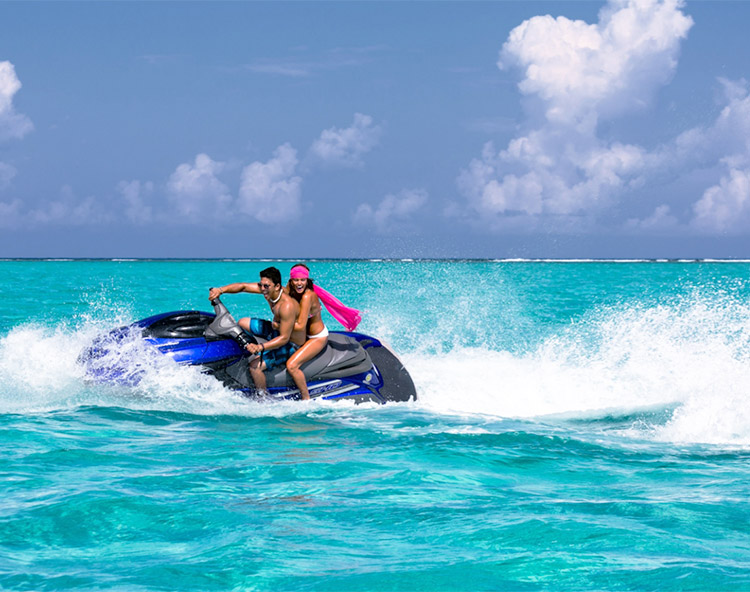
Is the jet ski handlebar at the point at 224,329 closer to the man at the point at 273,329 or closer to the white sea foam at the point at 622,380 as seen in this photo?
the man at the point at 273,329

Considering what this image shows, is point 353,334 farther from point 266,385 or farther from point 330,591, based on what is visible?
point 330,591

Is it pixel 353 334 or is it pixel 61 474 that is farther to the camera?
pixel 353 334

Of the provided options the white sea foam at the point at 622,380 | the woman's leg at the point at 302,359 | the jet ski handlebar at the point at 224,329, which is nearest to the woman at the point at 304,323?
the woman's leg at the point at 302,359

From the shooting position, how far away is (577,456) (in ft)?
23.5

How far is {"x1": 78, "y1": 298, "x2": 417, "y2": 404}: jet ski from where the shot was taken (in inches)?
348

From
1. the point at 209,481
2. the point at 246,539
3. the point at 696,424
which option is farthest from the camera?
the point at 696,424

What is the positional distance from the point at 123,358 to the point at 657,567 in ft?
19.4

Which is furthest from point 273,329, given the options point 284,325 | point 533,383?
point 533,383

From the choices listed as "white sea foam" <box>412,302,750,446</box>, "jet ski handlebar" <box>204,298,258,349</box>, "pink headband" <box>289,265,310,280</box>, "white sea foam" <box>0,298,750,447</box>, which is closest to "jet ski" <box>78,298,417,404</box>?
"jet ski handlebar" <box>204,298,258,349</box>

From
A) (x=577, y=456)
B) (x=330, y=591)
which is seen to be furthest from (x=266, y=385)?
(x=330, y=591)

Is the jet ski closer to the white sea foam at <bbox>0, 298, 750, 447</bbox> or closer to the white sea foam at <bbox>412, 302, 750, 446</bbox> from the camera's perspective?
the white sea foam at <bbox>0, 298, 750, 447</bbox>

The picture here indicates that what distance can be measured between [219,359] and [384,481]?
10.3 ft

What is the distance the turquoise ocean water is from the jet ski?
0.53ft

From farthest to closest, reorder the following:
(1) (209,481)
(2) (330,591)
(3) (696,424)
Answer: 1. (3) (696,424)
2. (1) (209,481)
3. (2) (330,591)
